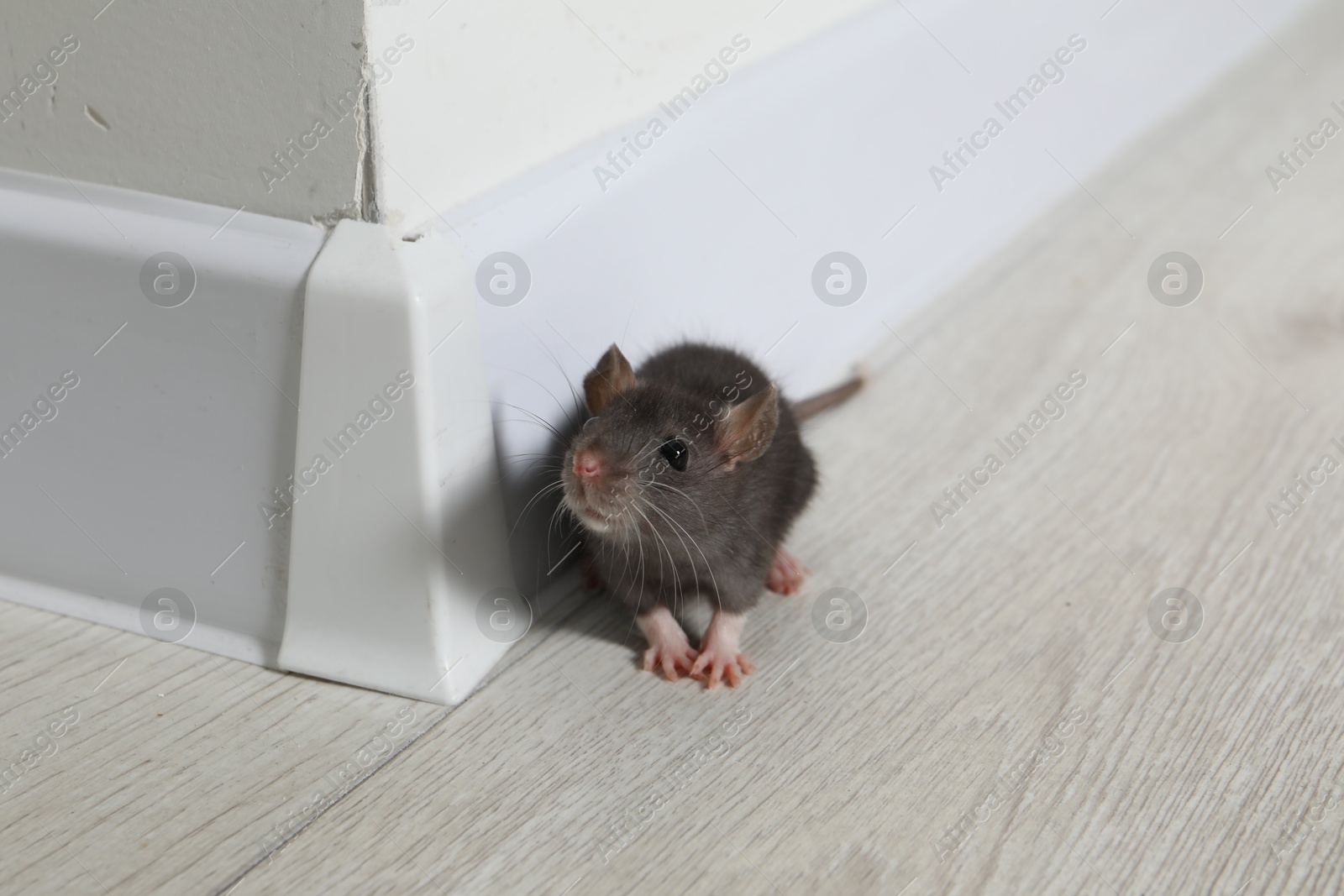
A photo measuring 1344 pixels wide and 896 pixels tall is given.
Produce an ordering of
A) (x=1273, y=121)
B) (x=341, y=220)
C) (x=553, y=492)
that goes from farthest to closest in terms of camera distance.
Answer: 1. (x=1273, y=121)
2. (x=553, y=492)
3. (x=341, y=220)

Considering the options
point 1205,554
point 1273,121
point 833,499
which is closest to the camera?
point 1205,554

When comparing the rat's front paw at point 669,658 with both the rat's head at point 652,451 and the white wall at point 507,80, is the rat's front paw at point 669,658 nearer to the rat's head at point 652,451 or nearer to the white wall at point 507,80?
the rat's head at point 652,451

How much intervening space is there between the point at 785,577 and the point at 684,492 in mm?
348

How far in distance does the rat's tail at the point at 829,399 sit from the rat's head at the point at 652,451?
0.52 meters

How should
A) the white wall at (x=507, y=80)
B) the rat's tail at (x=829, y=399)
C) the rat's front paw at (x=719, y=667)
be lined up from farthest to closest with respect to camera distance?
1. the rat's tail at (x=829, y=399)
2. the rat's front paw at (x=719, y=667)
3. the white wall at (x=507, y=80)

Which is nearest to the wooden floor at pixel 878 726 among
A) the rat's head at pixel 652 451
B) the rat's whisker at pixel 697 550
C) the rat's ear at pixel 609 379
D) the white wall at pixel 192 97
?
the rat's whisker at pixel 697 550

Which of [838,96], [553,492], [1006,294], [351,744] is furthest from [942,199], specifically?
[351,744]

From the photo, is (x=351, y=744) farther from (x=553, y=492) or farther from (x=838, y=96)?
(x=838, y=96)

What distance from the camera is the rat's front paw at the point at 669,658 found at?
1.74 meters

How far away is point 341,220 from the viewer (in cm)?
152

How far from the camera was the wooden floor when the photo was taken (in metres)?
1.37

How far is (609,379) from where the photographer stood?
171 cm

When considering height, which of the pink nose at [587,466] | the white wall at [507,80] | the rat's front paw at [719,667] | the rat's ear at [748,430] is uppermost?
the white wall at [507,80]

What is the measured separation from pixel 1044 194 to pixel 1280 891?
92.8 inches
